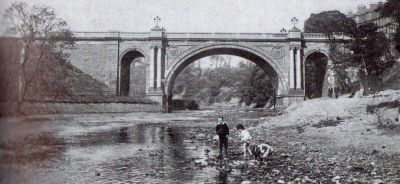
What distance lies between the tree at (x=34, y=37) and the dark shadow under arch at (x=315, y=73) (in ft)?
123

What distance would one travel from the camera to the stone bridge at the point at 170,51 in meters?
54.3

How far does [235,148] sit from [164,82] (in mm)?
39256

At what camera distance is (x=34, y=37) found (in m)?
30.9

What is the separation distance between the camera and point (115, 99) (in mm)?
46719

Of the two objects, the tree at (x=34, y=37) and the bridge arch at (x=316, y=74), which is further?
the bridge arch at (x=316, y=74)

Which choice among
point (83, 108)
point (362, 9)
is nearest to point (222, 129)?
point (83, 108)

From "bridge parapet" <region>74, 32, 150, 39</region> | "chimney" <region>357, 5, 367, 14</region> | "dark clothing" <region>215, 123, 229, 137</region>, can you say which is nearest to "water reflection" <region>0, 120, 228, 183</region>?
"dark clothing" <region>215, 123, 229, 137</region>

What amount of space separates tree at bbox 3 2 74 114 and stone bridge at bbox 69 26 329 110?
59.3 ft

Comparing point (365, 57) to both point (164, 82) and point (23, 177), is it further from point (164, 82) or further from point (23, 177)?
point (23, 177)

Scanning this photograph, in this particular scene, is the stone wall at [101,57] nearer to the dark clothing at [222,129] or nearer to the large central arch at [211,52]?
the large central arch at [211,52]

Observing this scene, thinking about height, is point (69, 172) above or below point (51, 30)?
below

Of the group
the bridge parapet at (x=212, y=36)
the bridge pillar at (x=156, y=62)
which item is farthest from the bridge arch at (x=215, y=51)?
the bridge pillar at (x=156, y=62)

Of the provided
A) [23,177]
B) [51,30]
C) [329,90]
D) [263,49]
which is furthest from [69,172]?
[329,90]

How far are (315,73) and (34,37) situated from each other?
4514 centimetres
